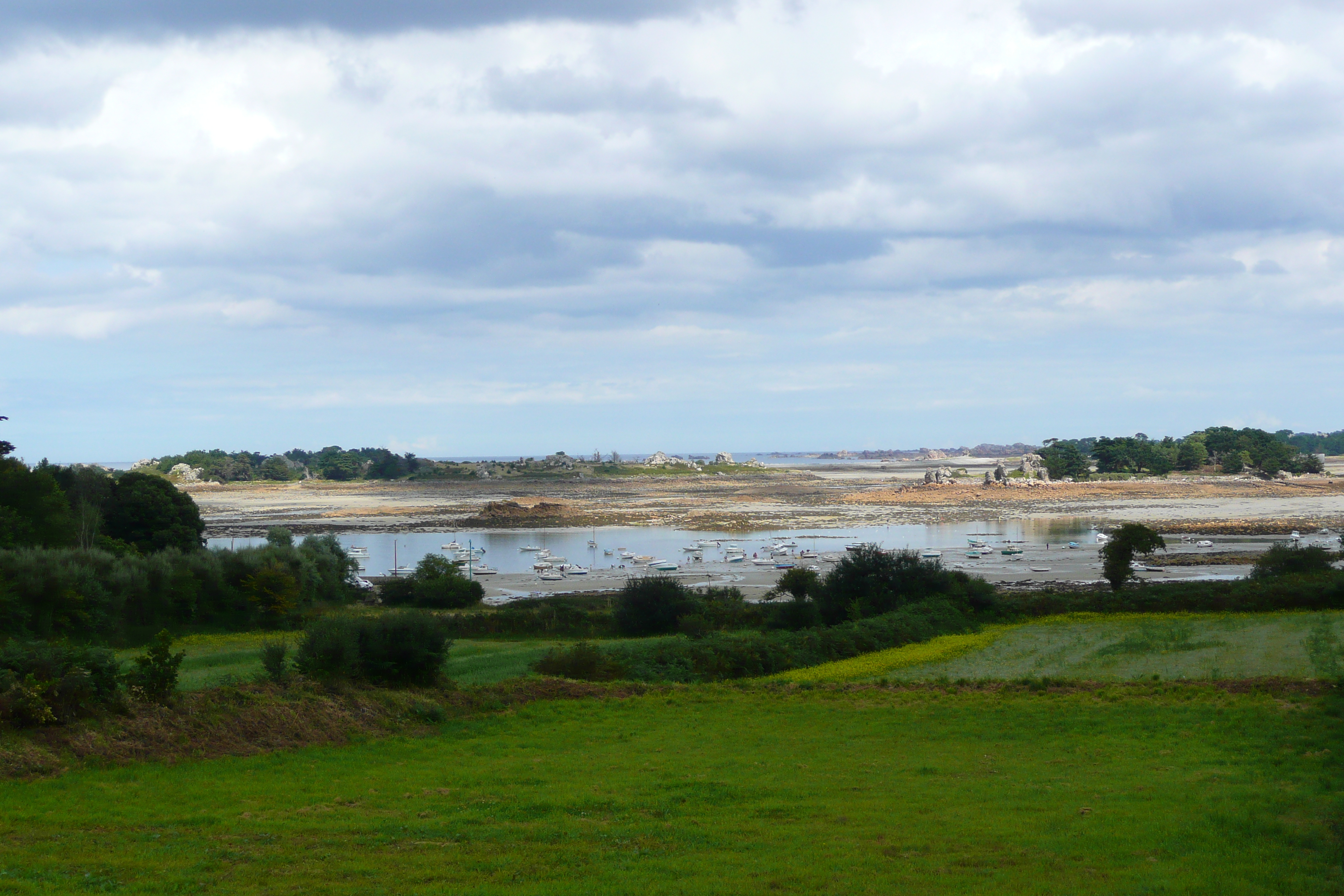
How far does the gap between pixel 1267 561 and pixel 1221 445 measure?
412 ft

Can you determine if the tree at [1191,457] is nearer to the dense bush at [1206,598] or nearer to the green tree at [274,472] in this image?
the dense bush at [1206,598]

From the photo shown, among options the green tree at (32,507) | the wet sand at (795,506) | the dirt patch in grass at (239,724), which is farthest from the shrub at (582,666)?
the wet sand at (795,506)

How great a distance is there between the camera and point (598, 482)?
179375mm

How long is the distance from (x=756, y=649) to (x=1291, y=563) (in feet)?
94.3

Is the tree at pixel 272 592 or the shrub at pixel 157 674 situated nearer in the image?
the shrub at pixel 157 674

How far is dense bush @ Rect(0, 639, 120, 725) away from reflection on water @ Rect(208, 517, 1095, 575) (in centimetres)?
5041

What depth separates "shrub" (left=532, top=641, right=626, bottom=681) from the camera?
23.1 m

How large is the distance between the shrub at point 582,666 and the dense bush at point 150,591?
1440cm

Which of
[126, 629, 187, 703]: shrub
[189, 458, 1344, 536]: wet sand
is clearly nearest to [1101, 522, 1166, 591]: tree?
[189, 458, 1344, 536]: wet sand

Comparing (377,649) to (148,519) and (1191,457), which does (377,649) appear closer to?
(148,519)

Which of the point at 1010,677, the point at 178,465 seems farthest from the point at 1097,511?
the point at 178,465

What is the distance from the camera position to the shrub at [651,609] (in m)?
34.5

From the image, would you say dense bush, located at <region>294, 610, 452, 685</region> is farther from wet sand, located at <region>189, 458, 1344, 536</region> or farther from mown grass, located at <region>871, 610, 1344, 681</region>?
wet sand, located at <region>189, 458, 1344, 536</region>

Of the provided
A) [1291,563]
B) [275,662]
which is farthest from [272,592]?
[1291,563]
